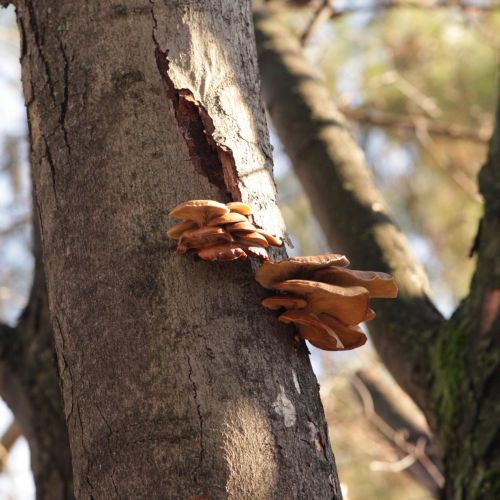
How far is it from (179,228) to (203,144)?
194mm

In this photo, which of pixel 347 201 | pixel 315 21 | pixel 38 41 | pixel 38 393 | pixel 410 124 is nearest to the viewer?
pixel 38 41

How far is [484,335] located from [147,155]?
3.97 ft

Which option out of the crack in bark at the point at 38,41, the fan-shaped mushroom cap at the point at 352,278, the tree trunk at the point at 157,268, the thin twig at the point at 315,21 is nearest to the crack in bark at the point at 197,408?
the tree trunk at the point at 157,268

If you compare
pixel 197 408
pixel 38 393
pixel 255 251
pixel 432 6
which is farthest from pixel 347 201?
pixel 432 6

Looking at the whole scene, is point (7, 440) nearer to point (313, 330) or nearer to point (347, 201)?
point (347, 201)

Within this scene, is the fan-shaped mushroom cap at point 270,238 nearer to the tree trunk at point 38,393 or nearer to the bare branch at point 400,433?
the tree trunk at point 38,393

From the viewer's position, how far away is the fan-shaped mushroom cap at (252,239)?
1191mm

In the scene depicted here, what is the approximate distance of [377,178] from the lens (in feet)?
21.5

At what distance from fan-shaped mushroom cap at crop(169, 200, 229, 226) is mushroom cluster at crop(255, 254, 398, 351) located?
107 millimetres

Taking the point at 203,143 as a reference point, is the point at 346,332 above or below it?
below

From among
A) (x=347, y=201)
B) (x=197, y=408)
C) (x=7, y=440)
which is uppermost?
(x=347, y=201)

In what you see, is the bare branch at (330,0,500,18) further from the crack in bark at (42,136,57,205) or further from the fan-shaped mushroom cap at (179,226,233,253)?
the fan-shaped mushroom cap at (179,226,233,253)

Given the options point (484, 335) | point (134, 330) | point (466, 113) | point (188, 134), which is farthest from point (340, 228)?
point (466, 113)

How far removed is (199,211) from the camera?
116 cm
